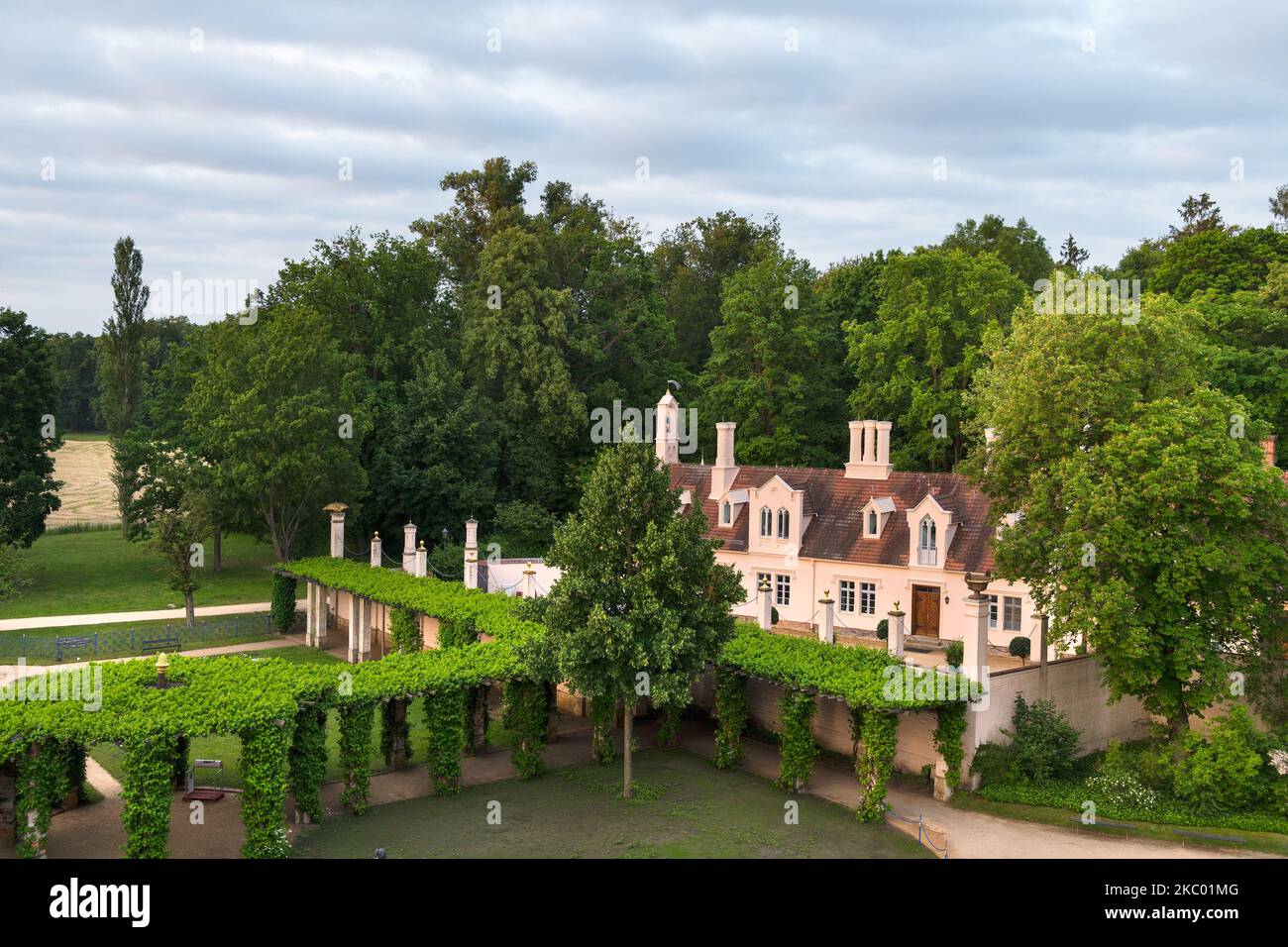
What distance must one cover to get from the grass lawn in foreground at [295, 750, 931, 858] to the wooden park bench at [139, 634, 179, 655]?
20.2 metres

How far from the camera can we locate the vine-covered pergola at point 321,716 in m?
21.0

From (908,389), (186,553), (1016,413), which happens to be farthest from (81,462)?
(1016,413)

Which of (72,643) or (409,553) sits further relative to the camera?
(409,553)

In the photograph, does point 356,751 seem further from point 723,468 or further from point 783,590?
point 723,468

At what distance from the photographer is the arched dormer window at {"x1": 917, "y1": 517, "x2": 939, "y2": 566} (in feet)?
129

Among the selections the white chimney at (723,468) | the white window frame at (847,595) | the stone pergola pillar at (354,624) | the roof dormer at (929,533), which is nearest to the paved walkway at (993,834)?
the roof dormer at (929,533)

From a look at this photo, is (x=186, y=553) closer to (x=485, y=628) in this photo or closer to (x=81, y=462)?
(x=485, y=628)

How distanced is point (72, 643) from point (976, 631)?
3353 centimetres

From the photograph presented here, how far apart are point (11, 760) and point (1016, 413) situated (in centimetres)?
2788

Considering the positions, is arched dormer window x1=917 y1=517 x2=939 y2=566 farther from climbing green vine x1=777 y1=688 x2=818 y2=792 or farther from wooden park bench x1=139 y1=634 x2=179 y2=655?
wooden park bench x1=139 y1=634 x2=179 y2=655

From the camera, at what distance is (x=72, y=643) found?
1566 inches

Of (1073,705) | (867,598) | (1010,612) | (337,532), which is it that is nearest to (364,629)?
(337,532)

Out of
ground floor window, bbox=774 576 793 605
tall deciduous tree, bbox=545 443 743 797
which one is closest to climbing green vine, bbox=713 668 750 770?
tall deciduous tree, bbox=545 443 743 797

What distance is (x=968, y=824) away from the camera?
25.3m
